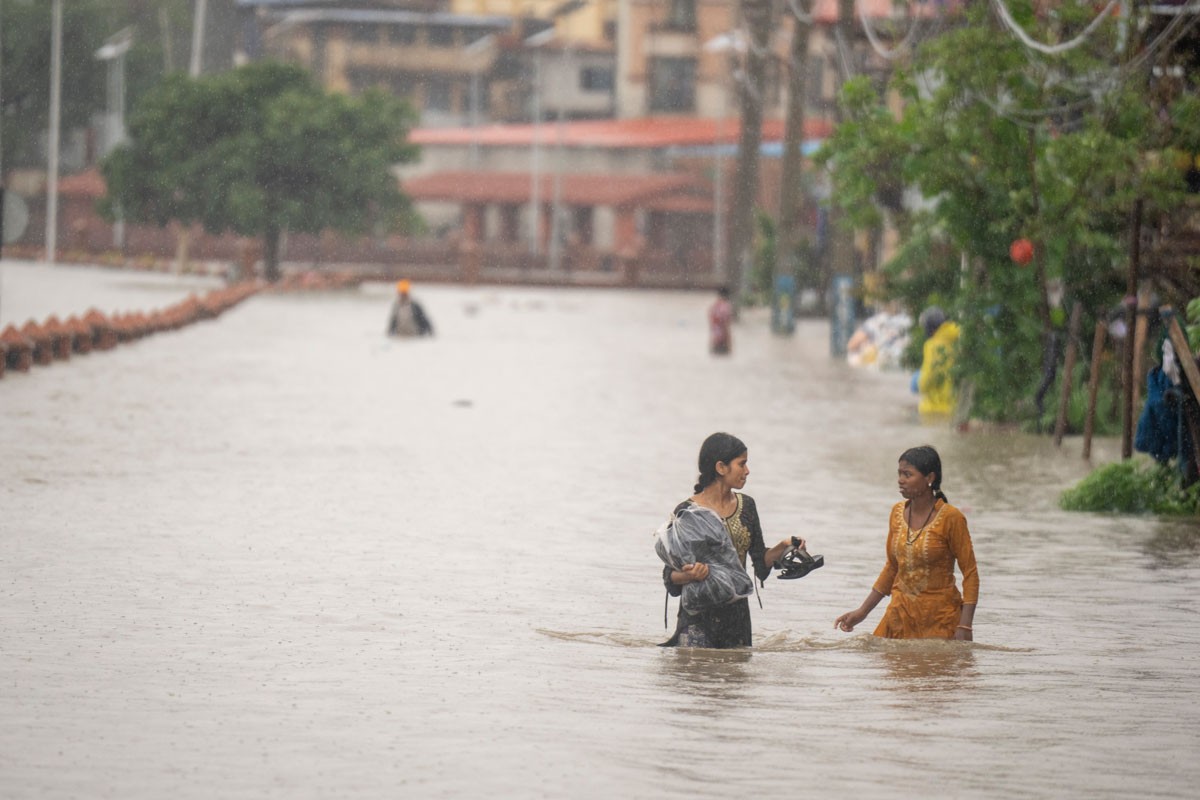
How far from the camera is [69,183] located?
9544 centimetres

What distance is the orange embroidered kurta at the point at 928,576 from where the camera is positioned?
31.2 feet

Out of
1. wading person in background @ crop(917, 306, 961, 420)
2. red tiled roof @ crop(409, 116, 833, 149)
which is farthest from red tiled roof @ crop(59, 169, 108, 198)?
wading person in background @ crop(917, 306, 961, 420)

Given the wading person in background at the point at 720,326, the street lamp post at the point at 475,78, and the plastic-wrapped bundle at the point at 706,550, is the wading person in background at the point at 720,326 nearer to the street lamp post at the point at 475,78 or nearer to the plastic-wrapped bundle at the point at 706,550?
the plastic-wrapped bundle at the point at 706,550

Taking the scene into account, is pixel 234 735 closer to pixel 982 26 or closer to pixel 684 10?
pixel 982 26

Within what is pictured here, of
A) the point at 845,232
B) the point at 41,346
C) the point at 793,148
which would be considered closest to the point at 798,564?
the point at 41,346

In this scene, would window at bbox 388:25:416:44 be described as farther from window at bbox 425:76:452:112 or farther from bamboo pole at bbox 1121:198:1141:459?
bamboo pole at bbox 1121:198:1141:459

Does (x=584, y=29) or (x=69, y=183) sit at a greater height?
(x=584, y=29)

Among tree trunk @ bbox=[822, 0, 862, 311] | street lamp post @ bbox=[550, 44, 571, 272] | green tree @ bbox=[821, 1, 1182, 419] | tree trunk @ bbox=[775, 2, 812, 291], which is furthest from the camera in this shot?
street lamp post @ bbox=[550, 44, 571, 272]

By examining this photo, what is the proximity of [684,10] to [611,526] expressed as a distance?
83.9 m

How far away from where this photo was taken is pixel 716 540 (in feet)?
30.1

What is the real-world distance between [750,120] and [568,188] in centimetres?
3613

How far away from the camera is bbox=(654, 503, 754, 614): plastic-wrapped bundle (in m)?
9.13

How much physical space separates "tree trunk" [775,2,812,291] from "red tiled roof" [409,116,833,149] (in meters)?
35.1

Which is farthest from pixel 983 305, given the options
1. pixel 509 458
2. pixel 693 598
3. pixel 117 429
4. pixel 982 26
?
pixel 693 598
